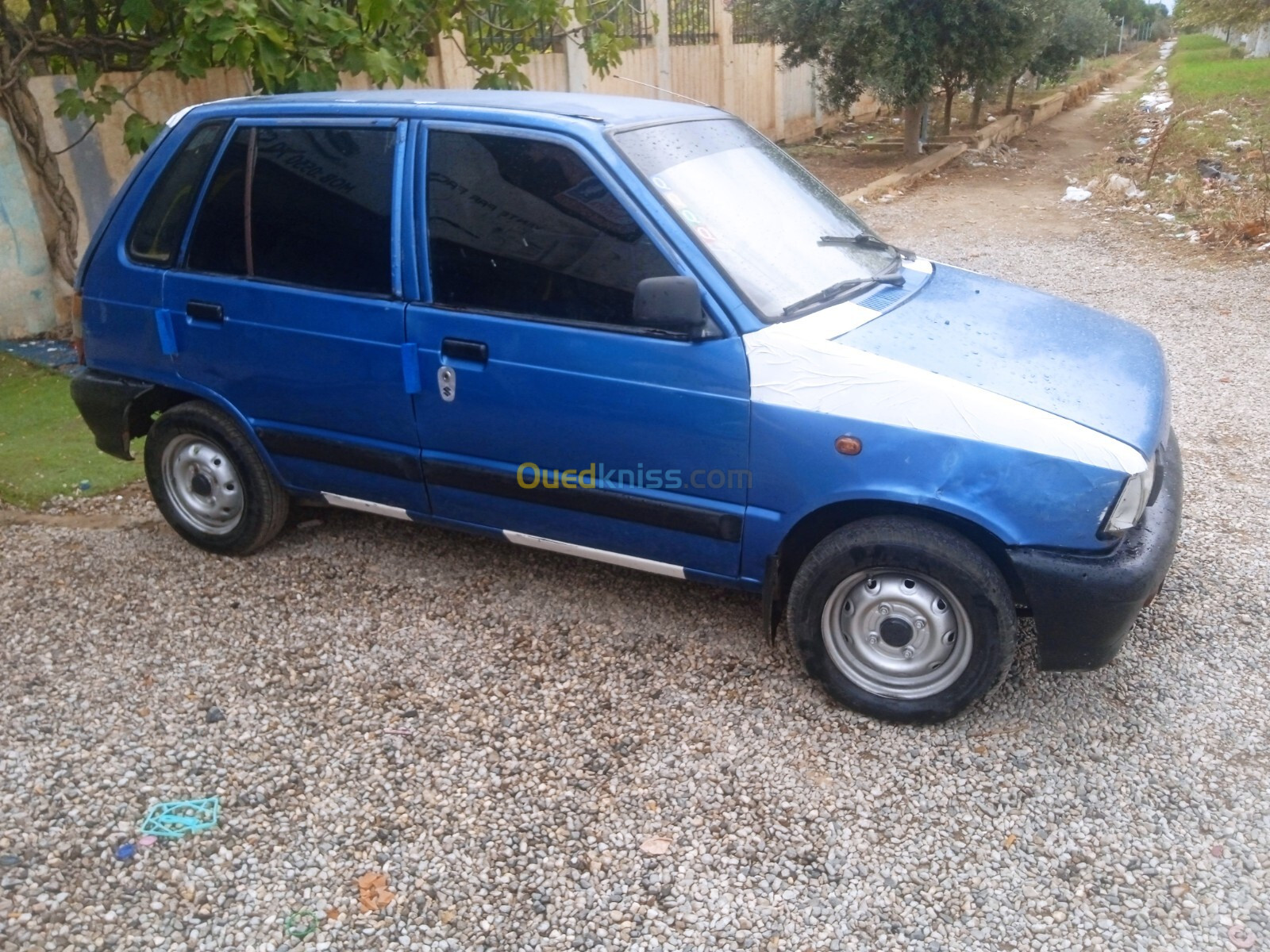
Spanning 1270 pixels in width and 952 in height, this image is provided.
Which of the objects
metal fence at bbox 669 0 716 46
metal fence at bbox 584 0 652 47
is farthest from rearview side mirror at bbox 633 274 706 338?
metal fence at bbox 669 0 716 46

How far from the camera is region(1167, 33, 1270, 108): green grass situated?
87.0 ft

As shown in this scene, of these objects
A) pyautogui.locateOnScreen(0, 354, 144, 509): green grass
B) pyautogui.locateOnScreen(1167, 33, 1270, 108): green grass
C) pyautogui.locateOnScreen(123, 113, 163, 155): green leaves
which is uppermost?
pyautogui.locateOnScreen(123, 113, 163, 155): green leaves

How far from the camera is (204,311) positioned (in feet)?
12.9

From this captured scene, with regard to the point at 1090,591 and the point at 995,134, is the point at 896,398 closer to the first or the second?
the point at 1090,591

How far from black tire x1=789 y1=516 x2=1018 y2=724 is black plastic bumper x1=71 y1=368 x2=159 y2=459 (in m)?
2.87

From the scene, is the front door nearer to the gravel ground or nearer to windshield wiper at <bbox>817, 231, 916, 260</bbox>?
the gravel ground

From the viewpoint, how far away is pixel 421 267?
3.52 meters

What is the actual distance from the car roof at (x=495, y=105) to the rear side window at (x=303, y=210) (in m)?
0.11

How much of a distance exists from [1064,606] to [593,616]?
5.69 feet

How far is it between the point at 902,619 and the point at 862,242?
153 centimetres

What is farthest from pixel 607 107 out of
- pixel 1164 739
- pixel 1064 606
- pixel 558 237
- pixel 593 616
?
pixel 1164 739

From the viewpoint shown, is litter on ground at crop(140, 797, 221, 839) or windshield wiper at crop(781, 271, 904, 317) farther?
windshield wiper at crop(781, 271, 904, 317)

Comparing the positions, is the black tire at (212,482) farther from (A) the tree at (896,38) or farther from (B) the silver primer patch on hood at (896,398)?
(A) the tree at (896,38)

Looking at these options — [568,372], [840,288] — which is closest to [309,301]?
[568,372]
